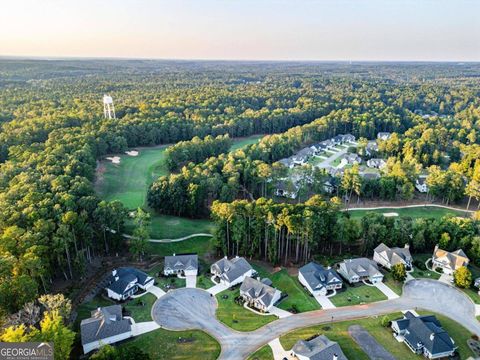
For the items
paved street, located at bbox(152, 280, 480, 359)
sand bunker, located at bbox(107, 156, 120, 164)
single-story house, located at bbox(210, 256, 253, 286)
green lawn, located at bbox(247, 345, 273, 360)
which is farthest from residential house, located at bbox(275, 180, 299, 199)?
green lawn, located at bbox(247, 345, 273, 360)

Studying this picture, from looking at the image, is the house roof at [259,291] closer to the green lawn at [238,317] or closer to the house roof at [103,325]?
the green lawn at [238,317]

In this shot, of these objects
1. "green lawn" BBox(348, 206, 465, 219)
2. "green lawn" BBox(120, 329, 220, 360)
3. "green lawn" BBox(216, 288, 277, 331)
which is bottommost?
"green lawn" BBox(348, 206, 465, 219)

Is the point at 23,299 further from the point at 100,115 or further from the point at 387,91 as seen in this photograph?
the point at 387,91

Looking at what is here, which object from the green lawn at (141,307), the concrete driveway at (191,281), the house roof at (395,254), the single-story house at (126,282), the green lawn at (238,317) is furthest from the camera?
the house roof at (395,254)

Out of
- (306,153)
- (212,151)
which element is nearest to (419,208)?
(306,153)

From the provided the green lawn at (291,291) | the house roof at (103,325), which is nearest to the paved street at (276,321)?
the green lawn at (291,291)

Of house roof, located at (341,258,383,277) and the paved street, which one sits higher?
house roof, located at (341,258,383,277)

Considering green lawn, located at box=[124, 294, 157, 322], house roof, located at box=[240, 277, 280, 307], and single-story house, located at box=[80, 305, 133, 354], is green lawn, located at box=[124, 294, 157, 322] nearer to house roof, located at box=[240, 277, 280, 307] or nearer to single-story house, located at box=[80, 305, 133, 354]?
single-story house, located at box=[80, 305, 133, 354]
